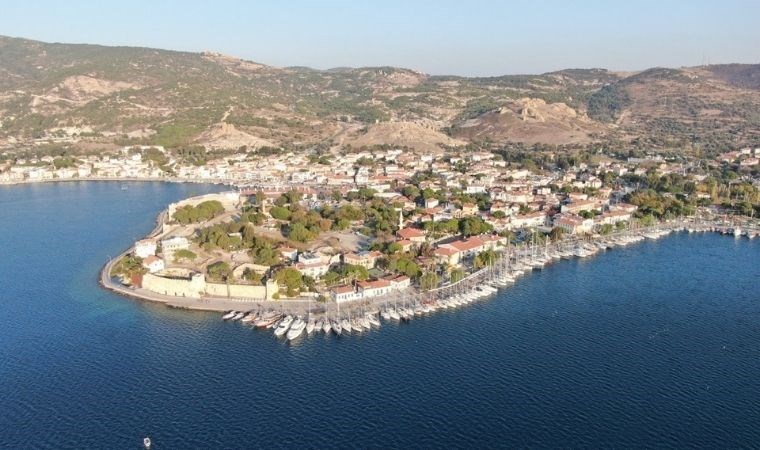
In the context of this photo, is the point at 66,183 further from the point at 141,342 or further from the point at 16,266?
the point at 141,342

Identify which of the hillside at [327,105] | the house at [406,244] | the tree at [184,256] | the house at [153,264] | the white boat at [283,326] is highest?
the hillside at [327,105]

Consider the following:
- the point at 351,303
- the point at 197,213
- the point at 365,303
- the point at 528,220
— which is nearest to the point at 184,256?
the point at 351,303

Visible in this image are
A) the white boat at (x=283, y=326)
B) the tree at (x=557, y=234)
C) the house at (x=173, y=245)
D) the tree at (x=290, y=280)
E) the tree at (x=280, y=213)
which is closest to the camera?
the white boat at (x=283, y=326)

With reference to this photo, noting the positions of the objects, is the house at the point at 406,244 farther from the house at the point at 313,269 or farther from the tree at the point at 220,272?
the tree at the point at 220,272

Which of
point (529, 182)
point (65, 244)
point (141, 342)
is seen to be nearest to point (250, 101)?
point (529, 182)

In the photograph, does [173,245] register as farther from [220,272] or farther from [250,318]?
[250,318]

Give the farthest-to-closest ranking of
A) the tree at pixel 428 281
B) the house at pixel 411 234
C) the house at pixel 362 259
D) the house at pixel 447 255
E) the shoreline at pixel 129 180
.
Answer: the shoreline at pixel 129 180 → the house at pixel 411 234 → the house at pixel 447 255 → the house at pixel 362 259 → the tree at pixel 428 281

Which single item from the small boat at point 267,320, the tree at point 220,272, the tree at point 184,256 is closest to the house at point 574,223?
the tree at point 220,272
